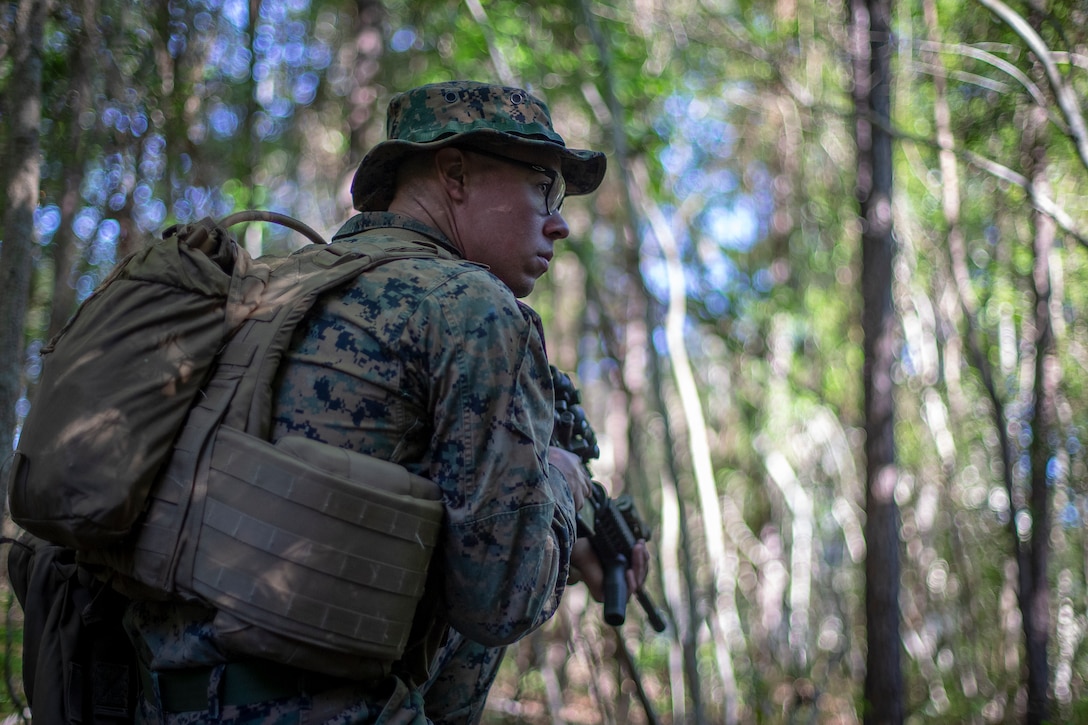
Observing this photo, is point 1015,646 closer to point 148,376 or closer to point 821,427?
point 821,427

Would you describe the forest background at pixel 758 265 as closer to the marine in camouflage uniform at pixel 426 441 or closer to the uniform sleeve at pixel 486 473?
the marine in camouflage uniform at pixel 426 441

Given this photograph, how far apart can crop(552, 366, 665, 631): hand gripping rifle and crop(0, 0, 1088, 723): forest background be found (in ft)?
4.84

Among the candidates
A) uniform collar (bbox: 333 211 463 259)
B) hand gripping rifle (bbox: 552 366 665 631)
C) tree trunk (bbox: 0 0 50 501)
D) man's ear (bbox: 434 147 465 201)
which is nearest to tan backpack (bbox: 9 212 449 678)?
uniform collar (bbox: 333 211 463 259)

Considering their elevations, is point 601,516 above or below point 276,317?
below

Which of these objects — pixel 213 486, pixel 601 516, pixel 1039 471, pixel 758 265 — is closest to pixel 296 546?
pixel 213 486

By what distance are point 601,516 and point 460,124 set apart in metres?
1.07

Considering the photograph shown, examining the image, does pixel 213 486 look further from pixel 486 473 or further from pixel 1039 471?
pixel 1039 471

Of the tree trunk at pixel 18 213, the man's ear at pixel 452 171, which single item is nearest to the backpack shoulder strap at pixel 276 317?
the man's ear at pixel 452 171

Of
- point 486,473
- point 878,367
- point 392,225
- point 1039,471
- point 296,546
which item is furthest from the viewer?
point 878,367

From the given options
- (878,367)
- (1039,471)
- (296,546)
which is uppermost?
(296,546)

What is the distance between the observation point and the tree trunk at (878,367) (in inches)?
201

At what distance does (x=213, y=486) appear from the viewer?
1.46 meters

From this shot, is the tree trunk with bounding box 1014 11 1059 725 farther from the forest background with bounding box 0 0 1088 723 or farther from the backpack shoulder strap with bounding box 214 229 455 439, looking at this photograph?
the backpack shoulder strap with bounding box 214 229 455 439

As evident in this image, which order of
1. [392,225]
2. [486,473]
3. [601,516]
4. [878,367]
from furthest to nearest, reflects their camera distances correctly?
[878,367]
[601,516]
[392,225]
[486,473]
